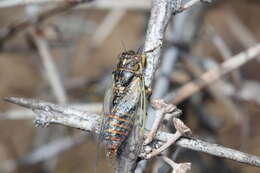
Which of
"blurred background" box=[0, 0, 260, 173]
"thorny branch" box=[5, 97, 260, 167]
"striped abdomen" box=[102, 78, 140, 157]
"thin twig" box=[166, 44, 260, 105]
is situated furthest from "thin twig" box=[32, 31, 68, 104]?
"thorny branch" box=[5, 97, 260, 167]

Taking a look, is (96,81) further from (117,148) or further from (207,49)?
(117,148)

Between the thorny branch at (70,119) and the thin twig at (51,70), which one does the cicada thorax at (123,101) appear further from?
the thin twig at (51,70)

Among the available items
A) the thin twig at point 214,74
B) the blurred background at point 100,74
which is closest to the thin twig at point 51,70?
the blurred background at point 100,74

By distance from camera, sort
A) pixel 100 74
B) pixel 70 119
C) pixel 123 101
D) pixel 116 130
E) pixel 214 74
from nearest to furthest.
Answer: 1. pixel 70 119
2. pixel 116 130
3. pixel 123 101
4. pixel 214 74
5. pixel 100 74

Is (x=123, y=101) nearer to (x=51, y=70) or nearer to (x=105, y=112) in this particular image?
(x=105, y=112)

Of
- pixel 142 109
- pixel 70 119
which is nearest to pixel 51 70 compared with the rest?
pixel 142 109

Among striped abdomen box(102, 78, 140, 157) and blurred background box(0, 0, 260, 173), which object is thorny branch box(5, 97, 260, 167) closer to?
striped abdomen box(102, 78, 140, 157)
